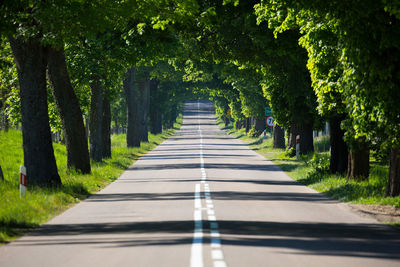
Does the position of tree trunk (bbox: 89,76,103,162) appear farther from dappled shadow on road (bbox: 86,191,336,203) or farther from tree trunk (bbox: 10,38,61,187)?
dappled shadow on road (bbox: 86,191,336,203)

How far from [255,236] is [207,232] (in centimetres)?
84

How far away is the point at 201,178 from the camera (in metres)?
27.1

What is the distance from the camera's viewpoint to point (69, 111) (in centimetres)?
2647

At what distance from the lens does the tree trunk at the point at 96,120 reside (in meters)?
33.9

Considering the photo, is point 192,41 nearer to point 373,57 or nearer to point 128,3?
point 128,3

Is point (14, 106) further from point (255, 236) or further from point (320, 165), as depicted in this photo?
point (255, 236)

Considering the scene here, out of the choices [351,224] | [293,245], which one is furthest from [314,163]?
[293,245]

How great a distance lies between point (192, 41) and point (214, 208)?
15834mm

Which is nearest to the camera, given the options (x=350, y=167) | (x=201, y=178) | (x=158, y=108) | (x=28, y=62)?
(x=28, y=62)

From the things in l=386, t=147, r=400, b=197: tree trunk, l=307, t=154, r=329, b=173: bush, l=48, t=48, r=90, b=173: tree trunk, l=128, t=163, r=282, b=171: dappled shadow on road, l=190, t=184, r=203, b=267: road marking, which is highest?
l=48, t=48, r=90, b=173: tree trunk

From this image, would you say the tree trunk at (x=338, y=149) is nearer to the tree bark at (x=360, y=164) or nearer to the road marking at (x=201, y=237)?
the tree bark at (x=360, y=164)

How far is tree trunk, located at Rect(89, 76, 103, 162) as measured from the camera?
1335 inches

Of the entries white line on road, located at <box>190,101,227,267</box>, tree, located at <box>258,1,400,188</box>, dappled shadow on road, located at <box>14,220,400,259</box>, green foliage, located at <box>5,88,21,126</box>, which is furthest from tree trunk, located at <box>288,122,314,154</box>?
dappled shadow on road, located at <box>14,220,400,259</box>

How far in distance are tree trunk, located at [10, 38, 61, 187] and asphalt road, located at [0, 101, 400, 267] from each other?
1.71m
